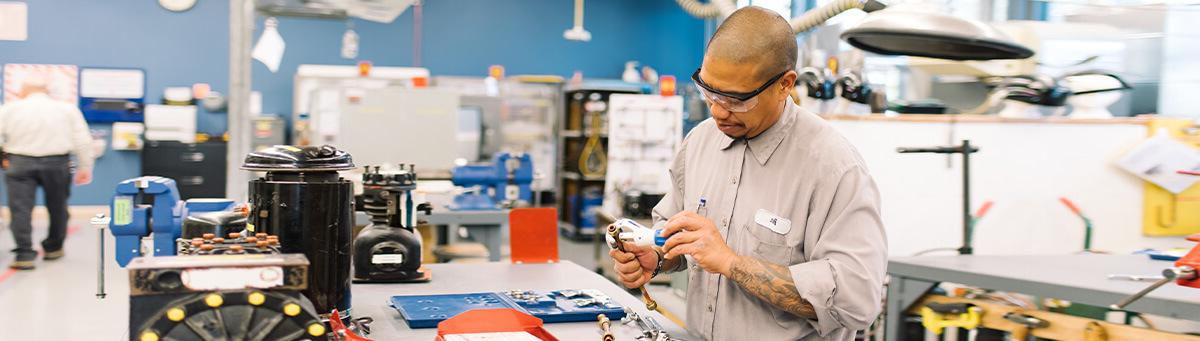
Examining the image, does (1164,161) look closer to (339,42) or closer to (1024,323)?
(1024,323)

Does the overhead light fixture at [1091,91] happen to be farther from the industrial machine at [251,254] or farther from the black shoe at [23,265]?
the black shoe at [23,265]

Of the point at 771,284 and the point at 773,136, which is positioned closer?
the point at 771,284

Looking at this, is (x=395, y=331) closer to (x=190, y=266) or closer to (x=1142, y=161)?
(x=190, y=266)

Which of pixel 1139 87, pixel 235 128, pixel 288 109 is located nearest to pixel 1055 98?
pixel 1139 87

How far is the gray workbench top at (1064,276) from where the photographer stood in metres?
2.60

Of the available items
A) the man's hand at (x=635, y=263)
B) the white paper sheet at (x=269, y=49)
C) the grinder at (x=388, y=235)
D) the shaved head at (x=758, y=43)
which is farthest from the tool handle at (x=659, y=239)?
the white paper sheet at (x=269, y=49)

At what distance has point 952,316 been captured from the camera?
308 centimetres

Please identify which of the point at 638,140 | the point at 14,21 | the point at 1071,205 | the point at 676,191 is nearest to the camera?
the point at 676,191

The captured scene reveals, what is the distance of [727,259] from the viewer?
1606mm

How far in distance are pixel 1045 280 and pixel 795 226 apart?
60.8 inches

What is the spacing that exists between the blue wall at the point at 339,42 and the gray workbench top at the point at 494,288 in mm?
8155

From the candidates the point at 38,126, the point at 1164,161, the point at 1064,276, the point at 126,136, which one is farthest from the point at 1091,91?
the point at 126,136

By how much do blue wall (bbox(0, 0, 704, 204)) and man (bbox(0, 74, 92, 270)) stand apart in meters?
3.07

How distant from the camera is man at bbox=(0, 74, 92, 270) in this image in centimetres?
652
